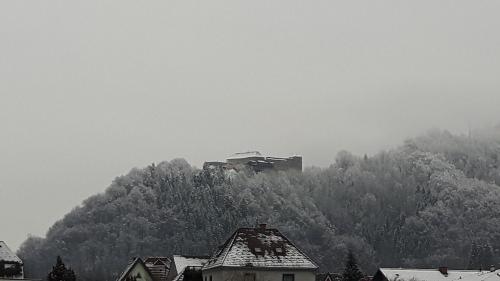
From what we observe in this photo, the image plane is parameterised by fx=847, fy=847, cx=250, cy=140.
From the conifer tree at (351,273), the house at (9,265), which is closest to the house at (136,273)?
the conifer tree at (351,273)

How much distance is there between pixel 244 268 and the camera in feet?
205

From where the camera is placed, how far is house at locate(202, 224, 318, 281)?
205 feet

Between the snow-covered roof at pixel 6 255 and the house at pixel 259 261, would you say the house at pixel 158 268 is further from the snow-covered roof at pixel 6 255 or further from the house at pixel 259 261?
the house at pixel 259 261

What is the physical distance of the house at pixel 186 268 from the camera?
231 ft

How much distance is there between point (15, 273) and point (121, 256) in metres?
101

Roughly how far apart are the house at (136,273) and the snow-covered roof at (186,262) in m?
2.90

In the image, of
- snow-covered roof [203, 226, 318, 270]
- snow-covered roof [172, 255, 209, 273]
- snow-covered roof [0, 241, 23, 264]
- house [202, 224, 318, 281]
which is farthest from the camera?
snow-covered roof [0, 241, 23, 264]

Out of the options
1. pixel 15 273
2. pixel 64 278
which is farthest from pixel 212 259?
pixel 15 273

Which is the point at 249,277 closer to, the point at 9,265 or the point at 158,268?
the point at 158,268

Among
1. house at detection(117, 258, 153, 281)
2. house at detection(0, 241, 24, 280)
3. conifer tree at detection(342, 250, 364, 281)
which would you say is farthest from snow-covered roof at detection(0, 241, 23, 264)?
conifer tree at detection(342, 250, 364, 281)

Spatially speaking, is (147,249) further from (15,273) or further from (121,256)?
(15,273)

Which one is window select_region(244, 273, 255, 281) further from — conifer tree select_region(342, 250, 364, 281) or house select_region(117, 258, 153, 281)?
house select_region(117, 258, 153, 281)

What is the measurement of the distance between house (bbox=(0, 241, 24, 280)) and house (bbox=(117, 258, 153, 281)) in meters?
20.2

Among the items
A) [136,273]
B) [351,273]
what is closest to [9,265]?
[136,273]
